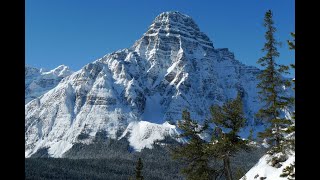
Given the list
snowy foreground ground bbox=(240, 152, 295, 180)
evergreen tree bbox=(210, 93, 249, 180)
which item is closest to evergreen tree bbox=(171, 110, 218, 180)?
evergreen tree bbox=(210, 93, 249, 180)

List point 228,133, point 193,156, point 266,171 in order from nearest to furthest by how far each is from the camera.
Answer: point 228,133 → point 193,156 → point 266,171

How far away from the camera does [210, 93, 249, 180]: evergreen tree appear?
2941 cm

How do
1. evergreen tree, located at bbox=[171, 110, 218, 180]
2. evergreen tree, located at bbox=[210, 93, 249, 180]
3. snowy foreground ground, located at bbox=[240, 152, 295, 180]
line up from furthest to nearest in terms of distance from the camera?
evergreen tree, located at bbox=[171, 110, 218, 180]
snowy foreground ground, located at bbox=[240, 152, 295, 180]
evergreen tree, located at bbox=[210, 93, 249, 180]

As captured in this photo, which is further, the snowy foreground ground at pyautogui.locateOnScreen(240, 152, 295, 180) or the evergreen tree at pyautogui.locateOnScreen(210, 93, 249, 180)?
the snowy foreground ground at pyautogui.locateOnScreen(240, 152, 295, 180)

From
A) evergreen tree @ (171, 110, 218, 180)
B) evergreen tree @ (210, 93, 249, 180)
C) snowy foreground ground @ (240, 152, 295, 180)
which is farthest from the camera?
evergreen tree @ (171, 110, 218, 180)

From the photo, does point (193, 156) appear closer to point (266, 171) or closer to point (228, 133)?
point (228, 133)

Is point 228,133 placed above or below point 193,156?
above

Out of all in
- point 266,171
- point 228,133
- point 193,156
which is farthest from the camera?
point 266,171

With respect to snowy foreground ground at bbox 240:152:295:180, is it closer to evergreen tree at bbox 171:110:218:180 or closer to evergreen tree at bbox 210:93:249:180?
evergreen tree at bbox 210:93:249:180

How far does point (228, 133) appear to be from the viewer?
29.8 metres

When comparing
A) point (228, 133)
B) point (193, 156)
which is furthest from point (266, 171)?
point (193, 156)
